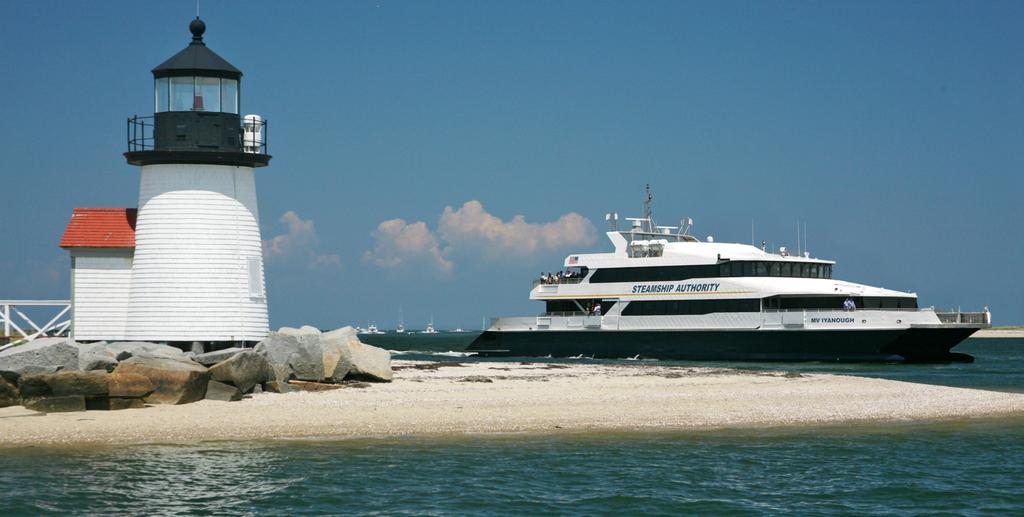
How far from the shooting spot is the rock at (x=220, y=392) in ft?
70.6

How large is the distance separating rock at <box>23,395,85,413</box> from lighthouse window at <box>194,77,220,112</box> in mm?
7921

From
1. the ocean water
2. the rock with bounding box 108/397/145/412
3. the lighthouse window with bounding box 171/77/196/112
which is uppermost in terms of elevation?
the lighthouse window with bounding box 171/77/196/112

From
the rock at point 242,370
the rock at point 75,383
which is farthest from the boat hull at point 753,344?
the rock at point 75,383

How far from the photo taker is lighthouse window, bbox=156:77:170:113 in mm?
25266

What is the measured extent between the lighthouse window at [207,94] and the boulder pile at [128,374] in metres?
5.28

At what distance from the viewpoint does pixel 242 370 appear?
869 inches

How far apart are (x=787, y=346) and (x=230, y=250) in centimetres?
2505

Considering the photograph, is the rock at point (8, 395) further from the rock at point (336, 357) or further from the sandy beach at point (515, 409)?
the rock at point (336, 357)

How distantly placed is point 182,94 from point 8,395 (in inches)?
313

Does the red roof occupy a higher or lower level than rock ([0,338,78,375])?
higher

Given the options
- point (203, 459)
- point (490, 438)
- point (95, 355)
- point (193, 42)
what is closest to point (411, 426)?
point (490, 438)

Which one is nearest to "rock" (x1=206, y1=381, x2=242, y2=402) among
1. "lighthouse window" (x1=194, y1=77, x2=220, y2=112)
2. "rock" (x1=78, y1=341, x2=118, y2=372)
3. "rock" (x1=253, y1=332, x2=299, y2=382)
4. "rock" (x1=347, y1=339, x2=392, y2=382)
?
"rock" (x1=78, y1=341, x2=118, y2=372)

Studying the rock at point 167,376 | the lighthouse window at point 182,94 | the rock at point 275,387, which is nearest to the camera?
the rock at point 167,376

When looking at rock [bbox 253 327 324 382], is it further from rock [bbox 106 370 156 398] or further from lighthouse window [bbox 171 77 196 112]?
lighthouse window [bbox 171 77 196 112]
